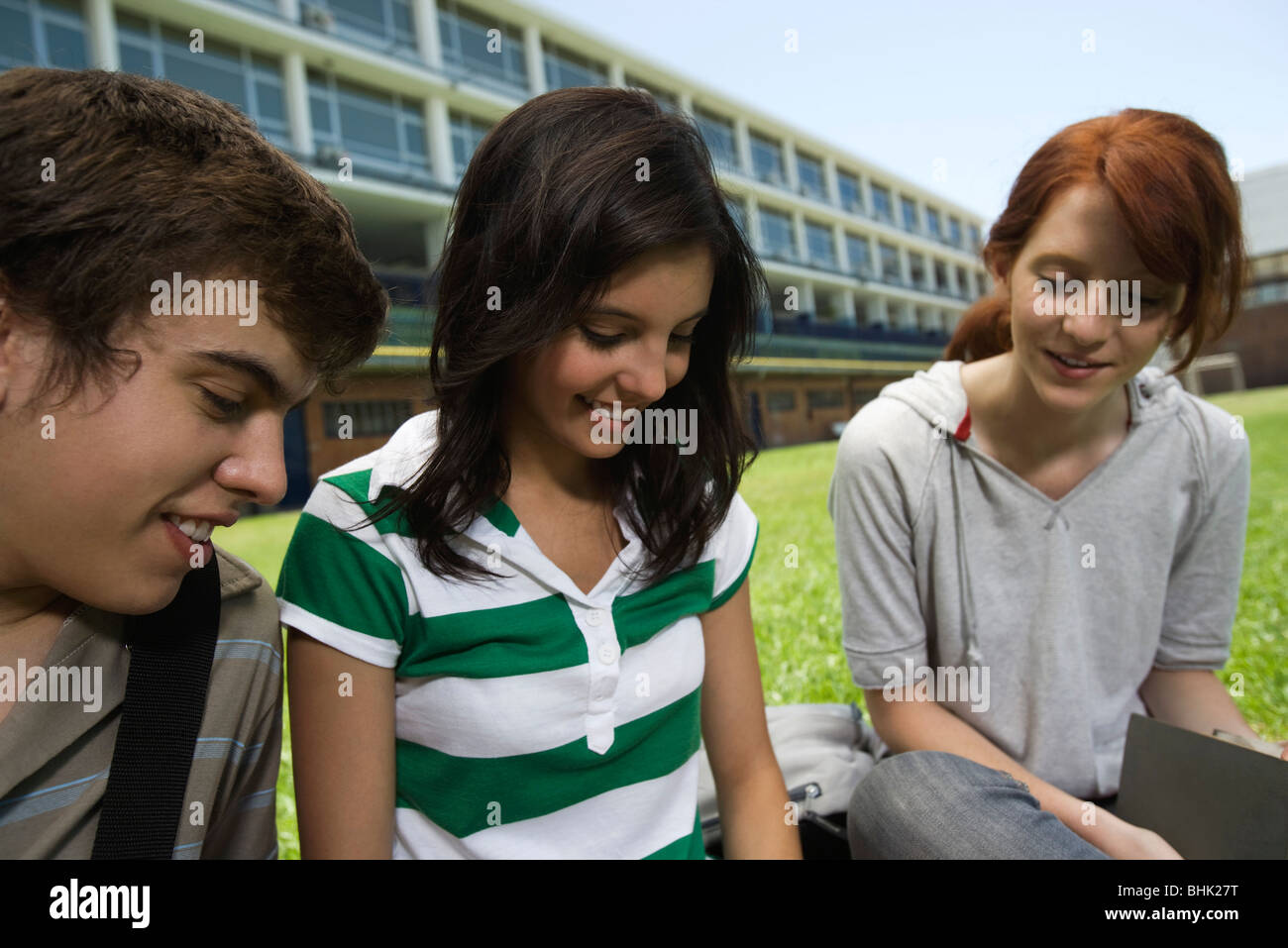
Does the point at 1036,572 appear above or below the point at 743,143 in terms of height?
below

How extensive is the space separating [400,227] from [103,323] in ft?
43.7

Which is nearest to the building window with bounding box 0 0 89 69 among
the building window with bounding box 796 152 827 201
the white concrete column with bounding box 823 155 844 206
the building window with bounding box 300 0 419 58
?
the building window with bounding box 300 0 419 58

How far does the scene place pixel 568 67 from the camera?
49.0ft

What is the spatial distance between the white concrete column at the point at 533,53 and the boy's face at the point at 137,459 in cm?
1468

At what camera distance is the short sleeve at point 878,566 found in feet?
4.44

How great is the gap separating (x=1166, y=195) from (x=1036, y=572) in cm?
58

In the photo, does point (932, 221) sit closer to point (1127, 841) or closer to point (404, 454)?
point (1127, 841)

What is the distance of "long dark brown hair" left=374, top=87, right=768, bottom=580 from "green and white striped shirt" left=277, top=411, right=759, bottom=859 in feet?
0.13

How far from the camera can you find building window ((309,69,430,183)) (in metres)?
11.7

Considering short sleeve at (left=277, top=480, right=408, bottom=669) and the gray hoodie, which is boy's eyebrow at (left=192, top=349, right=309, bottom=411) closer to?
short sleeve at (left=277, top=480, right=408, bottom=669)

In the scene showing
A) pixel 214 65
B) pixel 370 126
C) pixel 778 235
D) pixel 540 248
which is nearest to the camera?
pixel 540 248

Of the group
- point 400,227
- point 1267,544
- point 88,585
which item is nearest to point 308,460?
point 400,227

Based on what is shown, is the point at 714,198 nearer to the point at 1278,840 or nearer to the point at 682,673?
the point at 682,673
